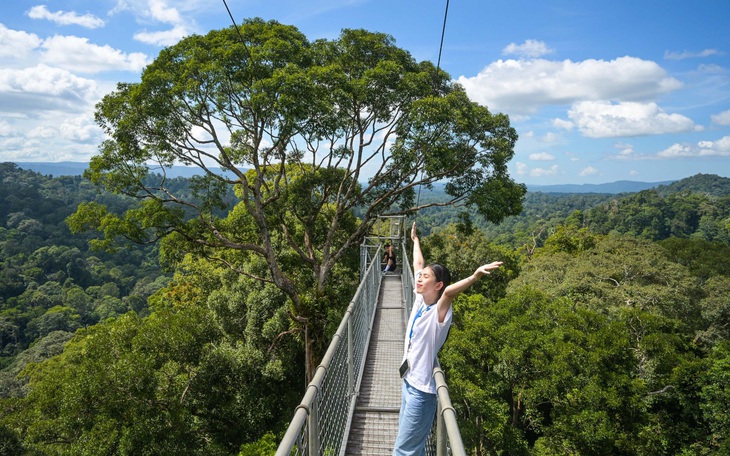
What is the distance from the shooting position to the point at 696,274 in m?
19.2

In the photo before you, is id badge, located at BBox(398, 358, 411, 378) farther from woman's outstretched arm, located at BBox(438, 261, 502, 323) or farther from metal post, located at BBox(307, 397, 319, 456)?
metal post, located at BBox(307, 397, 319, 456)

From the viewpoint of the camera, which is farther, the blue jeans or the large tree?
the large tree

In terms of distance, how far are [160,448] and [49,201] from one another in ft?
352

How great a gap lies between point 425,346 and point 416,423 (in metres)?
0.42

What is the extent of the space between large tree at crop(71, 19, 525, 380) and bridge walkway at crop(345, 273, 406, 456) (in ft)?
16.4

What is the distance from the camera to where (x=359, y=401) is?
3771 mm


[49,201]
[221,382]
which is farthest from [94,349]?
[49,201]

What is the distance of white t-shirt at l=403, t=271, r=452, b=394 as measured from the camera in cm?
231

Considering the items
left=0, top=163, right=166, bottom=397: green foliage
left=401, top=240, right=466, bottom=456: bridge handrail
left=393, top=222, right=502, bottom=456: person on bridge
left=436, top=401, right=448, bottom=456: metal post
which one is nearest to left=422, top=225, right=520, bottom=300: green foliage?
left=393, top=222, right=502, bottom=456: person on bridge

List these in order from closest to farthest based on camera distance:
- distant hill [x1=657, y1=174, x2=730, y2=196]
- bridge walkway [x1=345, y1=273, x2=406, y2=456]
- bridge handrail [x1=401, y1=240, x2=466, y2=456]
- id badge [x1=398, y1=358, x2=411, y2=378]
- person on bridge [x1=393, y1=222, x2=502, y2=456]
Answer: bridge handrail [x1=401, y1=240, x2=466, y2=456] → person on bridge [x1=393, y1=222, x2=502, y2=456] → id badge [x1=398, y1=358, x2=411, y2=378] → bridge walkway [x1=345, y1=273, x2=406, y2=456] → distant hill [x1=657, y1=174, x2=730, y2=196]

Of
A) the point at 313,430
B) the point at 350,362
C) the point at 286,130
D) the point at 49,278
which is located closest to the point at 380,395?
the point at 350,362

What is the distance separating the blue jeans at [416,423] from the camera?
232cm

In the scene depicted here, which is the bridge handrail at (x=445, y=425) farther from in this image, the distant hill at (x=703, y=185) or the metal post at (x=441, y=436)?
the distant hill at (x=703, y=185)

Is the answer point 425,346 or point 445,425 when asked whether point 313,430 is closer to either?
point 445,425
